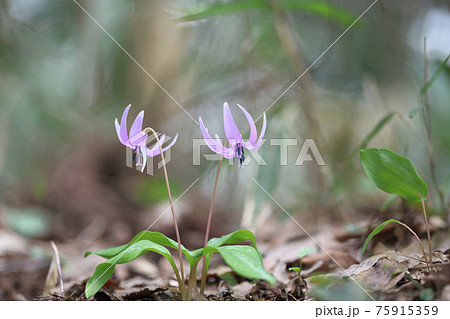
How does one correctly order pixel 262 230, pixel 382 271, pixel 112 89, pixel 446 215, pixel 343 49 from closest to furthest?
pixel 382 271 < pixel 446 215 < pixel 262 230 < pixel 112 89 < pixel 343 49

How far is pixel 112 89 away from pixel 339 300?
3317 mm

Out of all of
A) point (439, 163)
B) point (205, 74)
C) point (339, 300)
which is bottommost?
point (339, 300)

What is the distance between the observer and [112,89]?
367 centimetres

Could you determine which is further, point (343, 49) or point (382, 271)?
point (343, 49)

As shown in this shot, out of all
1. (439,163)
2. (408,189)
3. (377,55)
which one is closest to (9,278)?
(408,189)

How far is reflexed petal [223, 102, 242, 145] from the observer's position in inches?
39.0

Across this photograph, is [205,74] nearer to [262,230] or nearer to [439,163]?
[262,230]

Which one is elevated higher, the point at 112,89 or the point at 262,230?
the point at 112,89

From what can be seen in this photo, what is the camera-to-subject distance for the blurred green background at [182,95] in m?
2.97

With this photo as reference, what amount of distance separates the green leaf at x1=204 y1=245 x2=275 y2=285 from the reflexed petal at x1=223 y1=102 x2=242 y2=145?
0.31 meters

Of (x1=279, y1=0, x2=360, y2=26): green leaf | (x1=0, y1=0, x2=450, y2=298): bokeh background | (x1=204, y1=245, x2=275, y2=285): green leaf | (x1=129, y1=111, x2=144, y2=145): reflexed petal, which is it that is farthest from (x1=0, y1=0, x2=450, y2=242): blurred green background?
(x1=204, y1=245, x2=275, y2=285): green leaf

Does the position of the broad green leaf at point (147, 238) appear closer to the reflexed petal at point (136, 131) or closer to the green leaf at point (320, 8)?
the reflexed petal at point (136, 131)

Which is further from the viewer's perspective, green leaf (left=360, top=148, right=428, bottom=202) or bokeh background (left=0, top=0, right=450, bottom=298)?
bokeh background (left=0, top=0, right=450, bottom=298)

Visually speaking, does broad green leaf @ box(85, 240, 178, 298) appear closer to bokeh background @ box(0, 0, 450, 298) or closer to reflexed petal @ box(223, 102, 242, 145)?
reflexed petal @ box(223, 102, 242, 145)
